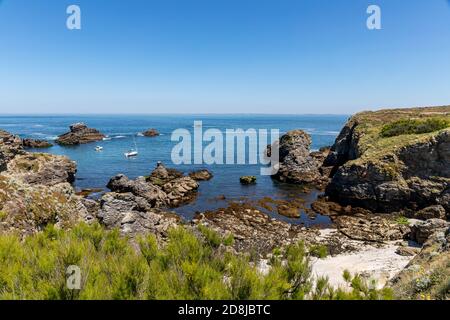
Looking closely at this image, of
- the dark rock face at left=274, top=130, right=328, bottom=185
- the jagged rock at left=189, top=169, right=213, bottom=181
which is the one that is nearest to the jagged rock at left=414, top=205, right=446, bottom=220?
the dark rock face at left=274, top=130, right=328, bottom=185

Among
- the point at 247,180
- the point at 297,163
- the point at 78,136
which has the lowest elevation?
the point at 247,180

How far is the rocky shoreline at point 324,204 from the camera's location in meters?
17.5

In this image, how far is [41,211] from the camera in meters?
16.4

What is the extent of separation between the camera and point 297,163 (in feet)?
181

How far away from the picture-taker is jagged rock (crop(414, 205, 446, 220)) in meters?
32.6

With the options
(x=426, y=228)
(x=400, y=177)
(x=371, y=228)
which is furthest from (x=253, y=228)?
(x=400, y=177)

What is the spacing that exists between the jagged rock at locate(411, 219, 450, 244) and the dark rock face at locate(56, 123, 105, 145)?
91762 millimetres

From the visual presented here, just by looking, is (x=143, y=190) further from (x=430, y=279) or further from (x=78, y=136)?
(x=78, y=136)

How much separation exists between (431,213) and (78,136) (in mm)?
97042

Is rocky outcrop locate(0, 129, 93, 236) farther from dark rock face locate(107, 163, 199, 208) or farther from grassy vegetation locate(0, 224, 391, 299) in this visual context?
dark rock face locate(107, 163, 199, 208)

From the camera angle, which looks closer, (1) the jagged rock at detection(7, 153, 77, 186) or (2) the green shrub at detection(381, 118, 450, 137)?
(1) the jagged rock at detection(7, 153, 77, 186)

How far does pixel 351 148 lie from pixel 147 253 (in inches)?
2036
